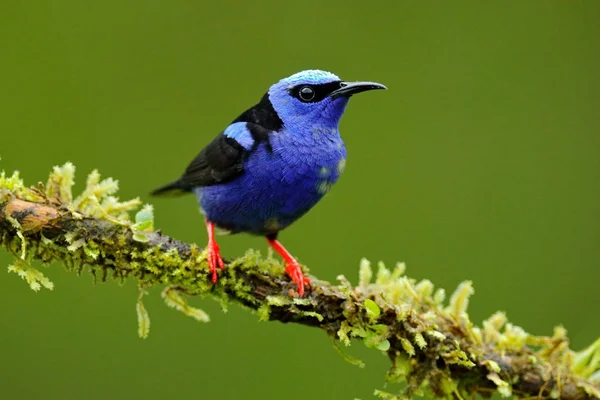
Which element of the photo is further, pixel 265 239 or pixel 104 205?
pixel 265 239

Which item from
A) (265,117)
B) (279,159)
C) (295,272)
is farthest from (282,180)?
(295,272)

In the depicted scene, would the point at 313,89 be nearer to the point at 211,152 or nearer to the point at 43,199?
the point at 211,152

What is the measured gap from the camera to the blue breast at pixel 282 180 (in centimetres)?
351

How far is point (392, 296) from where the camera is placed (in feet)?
10.6

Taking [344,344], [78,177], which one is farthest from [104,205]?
[78,177]

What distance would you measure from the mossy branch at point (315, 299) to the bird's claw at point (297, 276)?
0.04 meters

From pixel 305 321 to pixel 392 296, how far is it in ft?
1.42

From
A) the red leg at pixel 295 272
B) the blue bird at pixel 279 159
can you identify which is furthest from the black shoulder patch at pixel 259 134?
the red leg at pixel 295 272

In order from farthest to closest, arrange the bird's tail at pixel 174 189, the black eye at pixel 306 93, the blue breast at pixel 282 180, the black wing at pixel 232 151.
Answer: the bird's tail at pixel 174 189, the black eye at pixel 306 93, the black wing at pixel 232 151, the blue breast at pixel 282 180

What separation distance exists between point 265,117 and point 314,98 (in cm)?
27

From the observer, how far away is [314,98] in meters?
3.71

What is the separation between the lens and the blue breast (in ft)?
11.5

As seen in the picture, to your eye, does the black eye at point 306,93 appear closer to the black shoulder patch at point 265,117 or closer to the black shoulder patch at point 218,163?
the black shoulder patch at point 265,117

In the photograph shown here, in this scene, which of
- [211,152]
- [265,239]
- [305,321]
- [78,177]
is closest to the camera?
[305,321]
